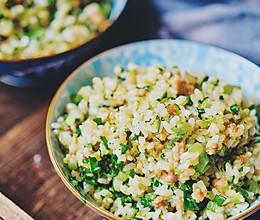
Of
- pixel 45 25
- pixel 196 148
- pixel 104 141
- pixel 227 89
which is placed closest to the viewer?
pixel 196 148

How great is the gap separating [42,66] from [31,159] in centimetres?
37

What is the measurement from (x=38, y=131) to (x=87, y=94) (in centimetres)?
28

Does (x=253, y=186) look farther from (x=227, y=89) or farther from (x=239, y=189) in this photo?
(x=227, y=89)

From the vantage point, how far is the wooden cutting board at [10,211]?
1265 millimetres

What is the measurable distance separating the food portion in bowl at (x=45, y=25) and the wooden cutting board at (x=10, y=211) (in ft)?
1.97

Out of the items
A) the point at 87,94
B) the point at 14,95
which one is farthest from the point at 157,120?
the point at 14,95

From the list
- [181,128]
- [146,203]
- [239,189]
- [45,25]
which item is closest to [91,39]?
[45,25]

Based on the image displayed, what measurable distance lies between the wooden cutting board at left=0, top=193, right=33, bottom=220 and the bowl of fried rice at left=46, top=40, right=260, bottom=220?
8.1 inches

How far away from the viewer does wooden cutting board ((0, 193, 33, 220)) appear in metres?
1.27

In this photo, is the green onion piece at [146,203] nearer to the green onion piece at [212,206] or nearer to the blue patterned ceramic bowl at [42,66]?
the green onion piece at [212,206]

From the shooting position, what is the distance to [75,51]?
1.47 metres

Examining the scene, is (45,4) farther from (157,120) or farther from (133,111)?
(157,120)

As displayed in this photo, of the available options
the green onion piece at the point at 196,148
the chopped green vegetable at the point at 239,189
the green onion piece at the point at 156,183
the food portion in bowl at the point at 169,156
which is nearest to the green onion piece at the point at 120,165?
the food portion in bowl at the point at 169,156

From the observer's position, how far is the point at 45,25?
171 centimetres
